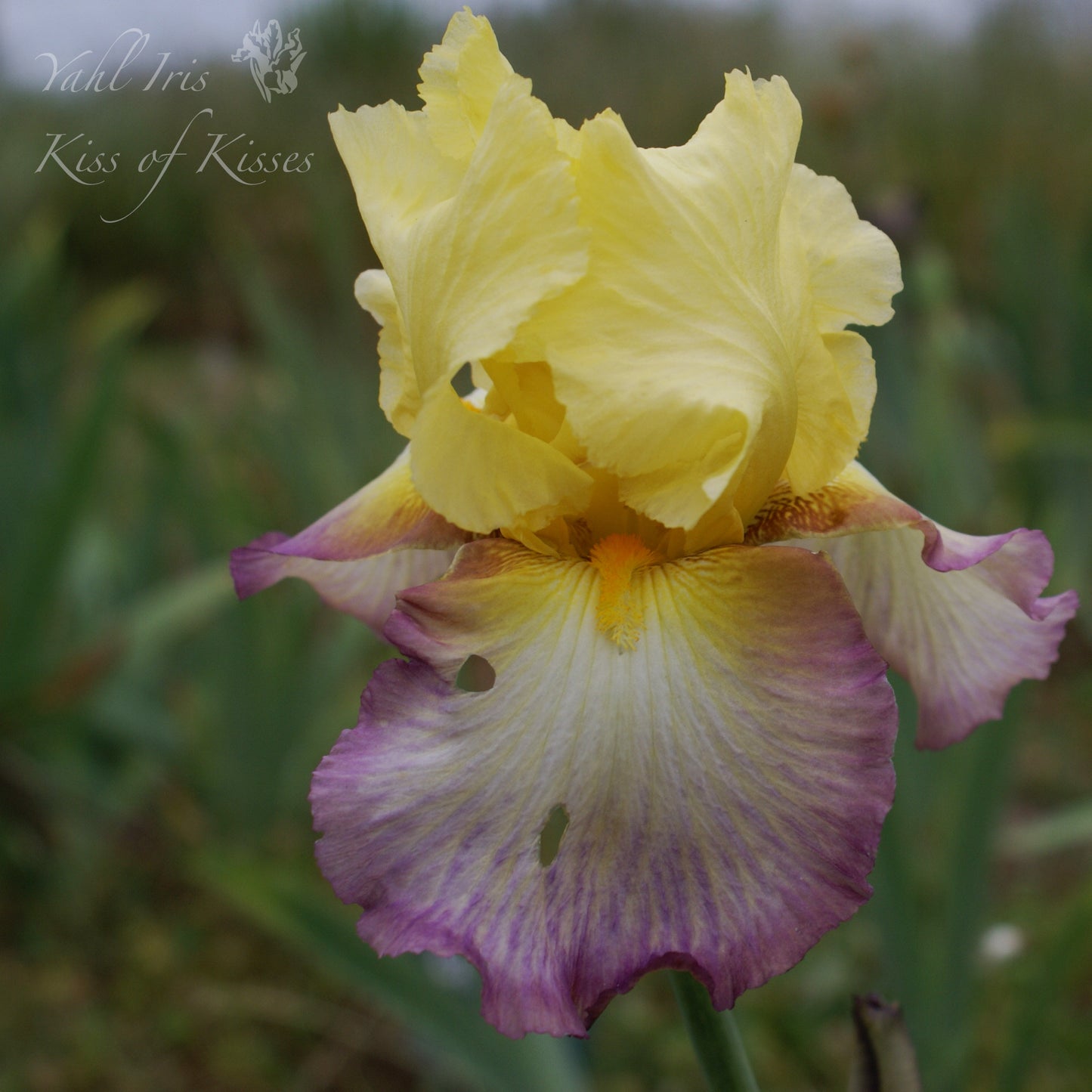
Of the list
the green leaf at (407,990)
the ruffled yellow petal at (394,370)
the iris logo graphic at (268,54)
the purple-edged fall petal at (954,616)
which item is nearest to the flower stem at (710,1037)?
the purple-edged fall petal at (954,616)

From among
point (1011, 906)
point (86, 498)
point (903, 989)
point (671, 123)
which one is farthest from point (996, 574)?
point (671, 123)

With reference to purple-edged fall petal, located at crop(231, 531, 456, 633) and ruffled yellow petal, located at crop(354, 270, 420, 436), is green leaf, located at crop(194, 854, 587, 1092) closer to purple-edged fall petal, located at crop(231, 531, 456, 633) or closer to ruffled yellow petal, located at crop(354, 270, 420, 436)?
purple-edged fall petal, located at crop(231, 531, 456, 633)

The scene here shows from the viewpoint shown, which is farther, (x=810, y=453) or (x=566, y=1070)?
(x=566, y=1070)

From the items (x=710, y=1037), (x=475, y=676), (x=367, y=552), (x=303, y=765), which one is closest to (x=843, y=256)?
(x=367, y=552)

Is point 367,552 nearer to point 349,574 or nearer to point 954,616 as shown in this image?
point 349,574

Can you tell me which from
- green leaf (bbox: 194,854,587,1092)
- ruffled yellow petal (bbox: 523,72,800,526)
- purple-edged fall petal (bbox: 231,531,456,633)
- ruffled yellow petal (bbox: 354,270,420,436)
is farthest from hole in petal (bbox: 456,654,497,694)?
ruffled yellow petal (bbox: 523,72,800,526)

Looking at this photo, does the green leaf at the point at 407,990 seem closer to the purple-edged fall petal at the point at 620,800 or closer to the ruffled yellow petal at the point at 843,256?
the purple-edged fall petal at the point at 620,800

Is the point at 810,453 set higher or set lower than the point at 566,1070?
higher

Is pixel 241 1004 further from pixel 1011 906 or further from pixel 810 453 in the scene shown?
pixel 810 453
